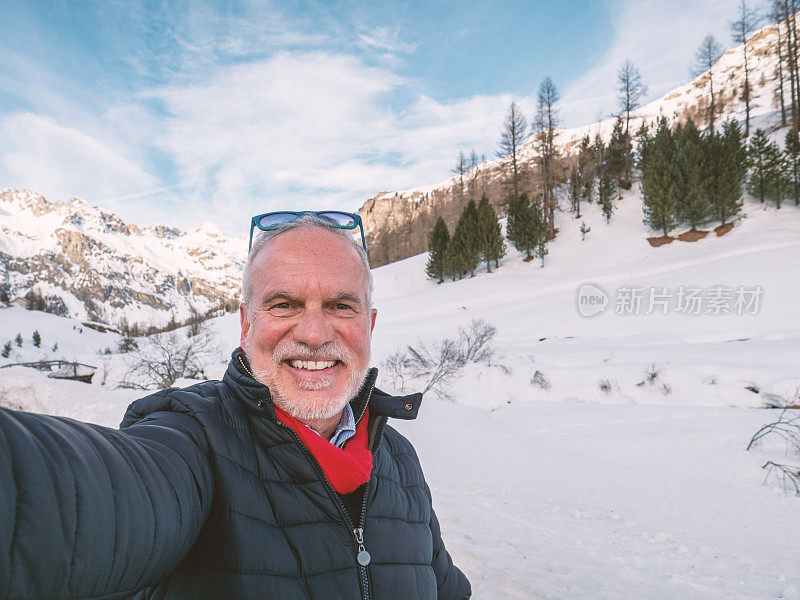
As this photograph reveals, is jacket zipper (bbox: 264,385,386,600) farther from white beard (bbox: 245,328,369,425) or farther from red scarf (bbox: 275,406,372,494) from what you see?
white beard (bbox: 245,328,369,425)

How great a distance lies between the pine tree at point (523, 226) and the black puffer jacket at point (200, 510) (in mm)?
28443

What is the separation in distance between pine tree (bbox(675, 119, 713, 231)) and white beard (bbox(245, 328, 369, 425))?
2908 cm

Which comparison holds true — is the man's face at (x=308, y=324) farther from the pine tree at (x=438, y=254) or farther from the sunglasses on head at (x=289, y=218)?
the pine tree at (x=438, y=254)

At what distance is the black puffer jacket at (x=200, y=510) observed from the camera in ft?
1.86

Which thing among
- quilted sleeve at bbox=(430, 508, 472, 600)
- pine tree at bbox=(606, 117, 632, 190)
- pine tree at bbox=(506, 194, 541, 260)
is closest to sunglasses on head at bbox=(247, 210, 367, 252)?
quilted sleeve at bbox=(430, 508, 472, 600)

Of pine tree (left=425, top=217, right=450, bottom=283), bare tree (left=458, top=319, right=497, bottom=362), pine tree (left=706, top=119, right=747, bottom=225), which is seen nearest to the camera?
bare tree (left=458, top=319, right=497, bottom=362)

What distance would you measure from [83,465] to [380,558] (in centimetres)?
93

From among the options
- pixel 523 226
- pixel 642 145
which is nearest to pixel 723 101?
pixel 642 145

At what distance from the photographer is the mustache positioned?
54.0 inches

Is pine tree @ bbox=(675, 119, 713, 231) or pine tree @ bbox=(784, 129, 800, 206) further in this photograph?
pine tree @ bbox=(675, 119, 713, 231)

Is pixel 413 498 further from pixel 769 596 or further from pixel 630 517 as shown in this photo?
pixel 630 517

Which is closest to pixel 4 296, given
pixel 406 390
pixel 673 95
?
pixel 406 390

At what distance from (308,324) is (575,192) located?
119ft

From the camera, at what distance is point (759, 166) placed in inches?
947
